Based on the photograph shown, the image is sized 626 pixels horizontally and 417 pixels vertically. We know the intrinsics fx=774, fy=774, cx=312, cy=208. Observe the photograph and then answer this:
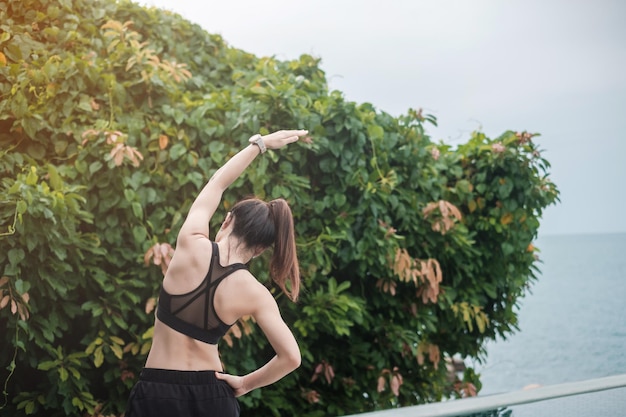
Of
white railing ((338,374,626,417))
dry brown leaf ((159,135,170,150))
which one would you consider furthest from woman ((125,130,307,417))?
dry brown leaf ((159,135,170,150))

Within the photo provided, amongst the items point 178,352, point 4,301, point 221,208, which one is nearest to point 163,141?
point 221,208

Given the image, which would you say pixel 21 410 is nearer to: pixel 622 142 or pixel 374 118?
pixel 374 118

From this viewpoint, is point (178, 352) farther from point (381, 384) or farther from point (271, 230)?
point (381, 384)

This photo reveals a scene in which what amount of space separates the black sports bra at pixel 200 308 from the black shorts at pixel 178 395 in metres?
0.14

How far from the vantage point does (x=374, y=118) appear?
5.19 metres

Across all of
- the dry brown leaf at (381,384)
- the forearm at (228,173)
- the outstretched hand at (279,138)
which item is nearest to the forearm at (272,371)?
the forearm at (228,173)

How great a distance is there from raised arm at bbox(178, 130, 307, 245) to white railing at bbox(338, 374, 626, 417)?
773 millimetres

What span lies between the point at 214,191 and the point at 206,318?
0.43 meters

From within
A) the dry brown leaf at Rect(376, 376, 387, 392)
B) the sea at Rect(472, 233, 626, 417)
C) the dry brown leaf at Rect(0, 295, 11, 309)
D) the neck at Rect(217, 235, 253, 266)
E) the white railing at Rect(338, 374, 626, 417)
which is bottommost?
the sea at Rect(472, 233, 626, 417)

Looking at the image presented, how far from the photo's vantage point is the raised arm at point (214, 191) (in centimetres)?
250

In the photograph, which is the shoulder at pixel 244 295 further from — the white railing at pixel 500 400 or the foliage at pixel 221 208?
the foliage at pixel 221 208

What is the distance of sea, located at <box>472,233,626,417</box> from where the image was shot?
2992mm

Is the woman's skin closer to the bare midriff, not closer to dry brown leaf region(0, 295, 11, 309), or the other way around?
the bare midriff

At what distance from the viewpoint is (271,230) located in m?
2.54
